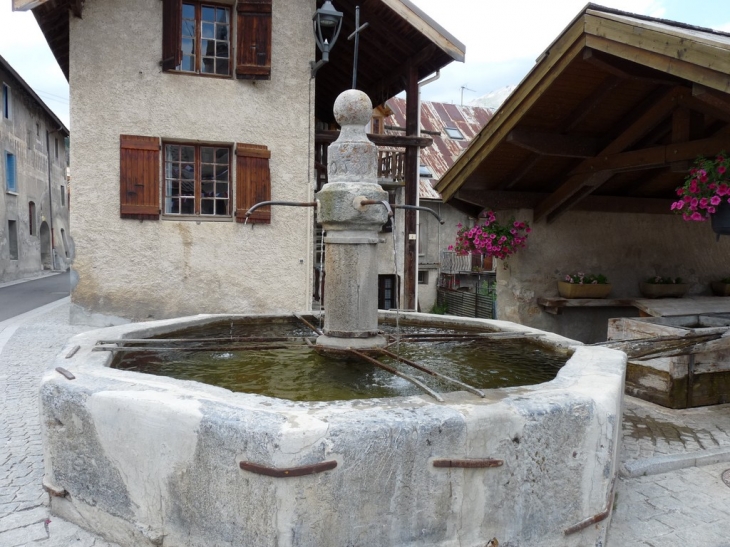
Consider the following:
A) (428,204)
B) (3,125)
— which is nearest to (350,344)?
(428,204)

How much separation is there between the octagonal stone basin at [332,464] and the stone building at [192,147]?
21.4 ft

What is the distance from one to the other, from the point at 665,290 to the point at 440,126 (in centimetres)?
1548

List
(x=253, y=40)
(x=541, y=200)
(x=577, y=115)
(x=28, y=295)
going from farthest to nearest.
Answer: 1. (x=28, y=295)
2. (x=253, y=40)
3. (x=541, y=200)
4. (x=577, y=115)

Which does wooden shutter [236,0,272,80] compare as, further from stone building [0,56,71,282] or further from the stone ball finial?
stone building [0,56,71,282]

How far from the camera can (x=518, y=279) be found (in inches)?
288

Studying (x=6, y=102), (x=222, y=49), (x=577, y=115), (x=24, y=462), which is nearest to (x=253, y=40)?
(x=222, y=49)

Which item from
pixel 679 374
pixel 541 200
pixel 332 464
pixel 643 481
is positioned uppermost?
pixel 541 200

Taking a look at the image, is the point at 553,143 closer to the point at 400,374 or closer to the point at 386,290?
the point at 400,374

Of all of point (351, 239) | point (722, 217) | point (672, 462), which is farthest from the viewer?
point (722, 217)

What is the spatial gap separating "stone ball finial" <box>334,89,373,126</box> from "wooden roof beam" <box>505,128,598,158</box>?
2.81 m

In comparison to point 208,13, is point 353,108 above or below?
below

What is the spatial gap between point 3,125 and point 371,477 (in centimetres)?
2098

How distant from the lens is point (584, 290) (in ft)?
23.3

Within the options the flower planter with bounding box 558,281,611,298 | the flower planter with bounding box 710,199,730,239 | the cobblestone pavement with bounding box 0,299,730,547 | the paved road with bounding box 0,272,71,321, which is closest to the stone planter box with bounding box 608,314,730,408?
the cobblestone pavement with bounding box 0,299,730,547
